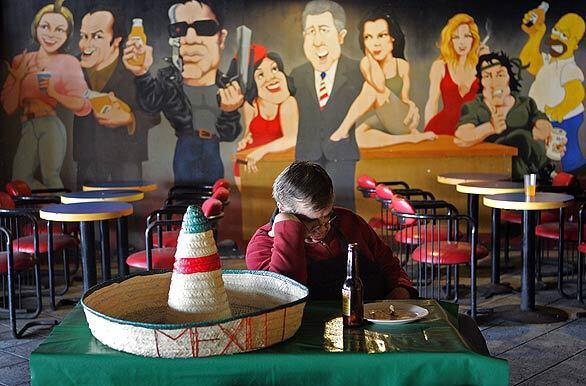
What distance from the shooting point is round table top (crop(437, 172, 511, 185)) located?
6.71 meters

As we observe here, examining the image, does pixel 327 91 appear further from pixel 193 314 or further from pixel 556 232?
pixel 193 314

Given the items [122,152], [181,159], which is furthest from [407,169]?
[122,152]

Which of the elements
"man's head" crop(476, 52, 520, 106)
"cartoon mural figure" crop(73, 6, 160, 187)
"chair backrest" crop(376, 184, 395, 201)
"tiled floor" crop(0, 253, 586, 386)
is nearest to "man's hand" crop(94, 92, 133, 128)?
"cartoon mural figure" crop(73, 6, 160, 187)

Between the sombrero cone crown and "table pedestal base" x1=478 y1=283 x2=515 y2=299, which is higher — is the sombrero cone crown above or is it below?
above

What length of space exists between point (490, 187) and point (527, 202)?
40.2 inches

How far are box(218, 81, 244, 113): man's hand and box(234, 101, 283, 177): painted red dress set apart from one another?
7.3 inches

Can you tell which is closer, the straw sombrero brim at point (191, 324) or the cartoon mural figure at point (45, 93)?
the straw sombrero brim at point (191, 324)

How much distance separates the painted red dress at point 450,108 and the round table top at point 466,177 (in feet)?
2.19

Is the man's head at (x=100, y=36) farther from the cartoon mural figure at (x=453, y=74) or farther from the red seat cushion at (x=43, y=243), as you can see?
the cartoon mural figure at (x=453, y=74)

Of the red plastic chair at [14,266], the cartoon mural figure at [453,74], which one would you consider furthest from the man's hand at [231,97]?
the red plastic chair at [14,266]

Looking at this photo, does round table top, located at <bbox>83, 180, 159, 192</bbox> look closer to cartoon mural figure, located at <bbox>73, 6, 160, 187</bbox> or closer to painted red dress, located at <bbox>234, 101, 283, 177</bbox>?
cartoon mural figure, located at <bbox>73, 6, 160, 187</bbox>

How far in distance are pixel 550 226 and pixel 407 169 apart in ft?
6.71

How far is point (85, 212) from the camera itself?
484cm

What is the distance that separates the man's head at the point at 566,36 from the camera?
7.55 metres
